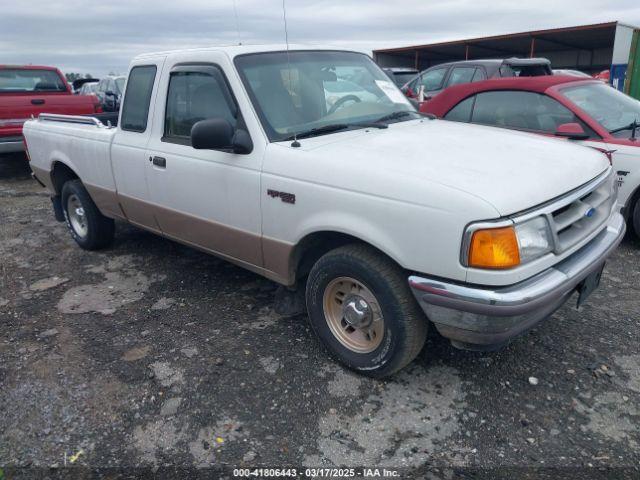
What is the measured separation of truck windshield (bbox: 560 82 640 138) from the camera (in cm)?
524

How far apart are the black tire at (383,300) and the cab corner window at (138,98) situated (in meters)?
2.12

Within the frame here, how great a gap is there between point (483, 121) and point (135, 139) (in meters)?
3.64

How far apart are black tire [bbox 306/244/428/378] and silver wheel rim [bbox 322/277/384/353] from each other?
0.04 metres

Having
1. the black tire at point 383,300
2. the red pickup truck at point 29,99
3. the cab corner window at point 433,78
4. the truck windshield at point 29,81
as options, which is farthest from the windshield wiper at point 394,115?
the truck windshield at point 29,81

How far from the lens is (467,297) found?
2.50 meters

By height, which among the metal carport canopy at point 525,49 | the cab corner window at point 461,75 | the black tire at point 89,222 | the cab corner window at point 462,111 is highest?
the metal carport canopy at point 525,49

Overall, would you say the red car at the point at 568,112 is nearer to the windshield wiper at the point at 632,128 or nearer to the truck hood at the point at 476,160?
the windshield wiper at the point at 632,128

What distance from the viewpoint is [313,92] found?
3.62 metres

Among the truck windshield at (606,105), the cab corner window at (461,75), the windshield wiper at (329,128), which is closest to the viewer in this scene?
the windshield wiper at (329,128)

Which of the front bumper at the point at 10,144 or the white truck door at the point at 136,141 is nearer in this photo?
the white truck door at the point at 136,141

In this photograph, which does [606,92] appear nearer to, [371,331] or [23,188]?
[371,331]

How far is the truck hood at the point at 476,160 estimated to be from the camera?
2.56m

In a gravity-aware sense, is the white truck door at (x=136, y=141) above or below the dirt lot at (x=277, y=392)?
above

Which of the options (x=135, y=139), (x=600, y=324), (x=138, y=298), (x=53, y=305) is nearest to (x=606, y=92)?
(x=600, y=324)
